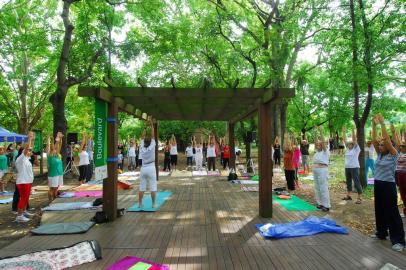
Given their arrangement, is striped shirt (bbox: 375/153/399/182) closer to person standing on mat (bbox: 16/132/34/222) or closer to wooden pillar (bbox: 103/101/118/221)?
wooden pillar (bbox: 103/101/118/221)

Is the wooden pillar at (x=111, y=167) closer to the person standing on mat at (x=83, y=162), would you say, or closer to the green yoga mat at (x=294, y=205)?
the green yoga mat at (x=294, y=205)

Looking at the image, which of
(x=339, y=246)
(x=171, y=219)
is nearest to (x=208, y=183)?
(x=171, y=219)

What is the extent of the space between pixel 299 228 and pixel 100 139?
3903mm

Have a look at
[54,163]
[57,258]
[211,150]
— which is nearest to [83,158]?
[54,163]

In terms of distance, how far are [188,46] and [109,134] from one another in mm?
11451

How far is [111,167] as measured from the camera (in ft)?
21.5

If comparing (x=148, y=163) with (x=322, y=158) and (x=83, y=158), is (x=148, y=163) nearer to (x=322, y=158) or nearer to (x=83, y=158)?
(x=322, y=158)

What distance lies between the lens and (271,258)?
4305 mm

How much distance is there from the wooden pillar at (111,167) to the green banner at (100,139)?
23 cm

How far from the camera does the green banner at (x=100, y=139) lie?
19.6 feet

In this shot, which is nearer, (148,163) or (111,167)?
(111,167)

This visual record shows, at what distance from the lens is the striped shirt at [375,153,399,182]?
4.68 meters

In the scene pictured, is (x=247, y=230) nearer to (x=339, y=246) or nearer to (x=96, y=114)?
(x=339, y=246)

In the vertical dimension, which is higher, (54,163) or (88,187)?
(54,163)
